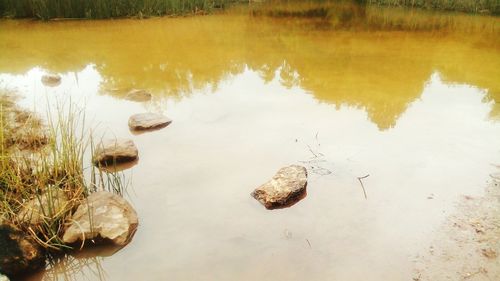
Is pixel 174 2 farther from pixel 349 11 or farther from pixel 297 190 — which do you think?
pixel 297 190

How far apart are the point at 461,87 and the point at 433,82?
47 centimetres

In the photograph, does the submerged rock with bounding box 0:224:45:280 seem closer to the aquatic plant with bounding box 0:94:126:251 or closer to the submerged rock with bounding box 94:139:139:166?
the aquatic plant with bounding box 0:94:126:251

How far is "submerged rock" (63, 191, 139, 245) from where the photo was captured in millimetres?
2628

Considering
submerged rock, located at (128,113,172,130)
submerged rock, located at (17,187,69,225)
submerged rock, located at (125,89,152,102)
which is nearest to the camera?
submerged rock, located at (17,187,69,225)

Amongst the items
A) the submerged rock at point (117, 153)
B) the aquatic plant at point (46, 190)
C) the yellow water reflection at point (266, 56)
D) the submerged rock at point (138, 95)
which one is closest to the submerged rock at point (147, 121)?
the submerged rock at point (117, 153)

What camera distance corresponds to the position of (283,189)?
10.4 ft

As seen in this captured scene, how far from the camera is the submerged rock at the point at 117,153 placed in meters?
3.65

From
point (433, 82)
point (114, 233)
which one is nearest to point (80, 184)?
point (114, 233)

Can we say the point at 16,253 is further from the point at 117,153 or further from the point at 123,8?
the point at 123,8

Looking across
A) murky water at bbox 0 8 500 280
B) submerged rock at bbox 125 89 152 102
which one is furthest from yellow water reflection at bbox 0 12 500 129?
submerged rock at bbox 125 89 152 102

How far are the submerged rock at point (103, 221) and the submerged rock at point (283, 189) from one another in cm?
106

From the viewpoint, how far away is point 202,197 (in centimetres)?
325

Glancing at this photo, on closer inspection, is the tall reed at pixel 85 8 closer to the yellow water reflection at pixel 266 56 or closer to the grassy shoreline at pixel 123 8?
the grassy shoreline at pixel 123 8

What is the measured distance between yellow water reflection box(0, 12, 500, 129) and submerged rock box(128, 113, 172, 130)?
1243 mm
